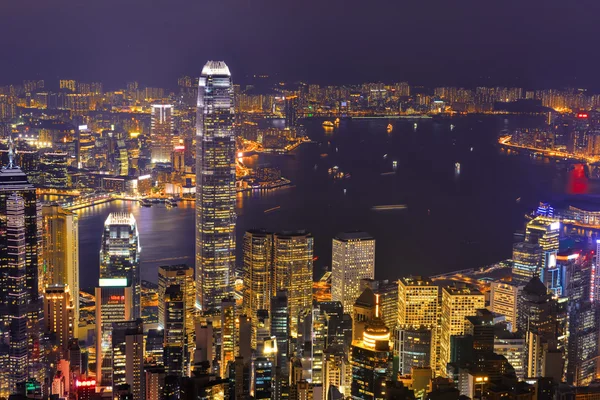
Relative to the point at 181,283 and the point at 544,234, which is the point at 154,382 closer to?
the point at 181,283

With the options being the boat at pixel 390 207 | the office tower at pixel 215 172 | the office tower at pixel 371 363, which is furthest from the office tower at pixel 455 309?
the boat at pixel 390 207

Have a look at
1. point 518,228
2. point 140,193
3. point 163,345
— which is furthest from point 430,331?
point 140,193

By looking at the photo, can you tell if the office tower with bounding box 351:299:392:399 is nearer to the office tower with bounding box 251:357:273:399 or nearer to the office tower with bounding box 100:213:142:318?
the office tower with bounding box 251:357:273:399

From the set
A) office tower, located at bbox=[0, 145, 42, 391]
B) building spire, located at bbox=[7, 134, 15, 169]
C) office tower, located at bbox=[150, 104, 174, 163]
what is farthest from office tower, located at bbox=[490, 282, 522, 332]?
building spire, located at bbox=[7, 134, 15, 169]

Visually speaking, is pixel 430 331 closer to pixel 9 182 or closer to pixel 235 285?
pixel 235 285

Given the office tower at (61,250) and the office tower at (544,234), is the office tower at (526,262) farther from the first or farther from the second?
the office tower at (61,250)

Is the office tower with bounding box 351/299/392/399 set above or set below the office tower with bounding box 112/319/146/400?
above

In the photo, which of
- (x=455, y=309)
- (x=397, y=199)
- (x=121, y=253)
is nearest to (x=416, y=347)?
(x=455, y=309)
